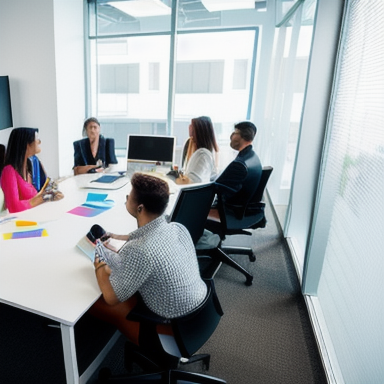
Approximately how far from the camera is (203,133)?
291 cm

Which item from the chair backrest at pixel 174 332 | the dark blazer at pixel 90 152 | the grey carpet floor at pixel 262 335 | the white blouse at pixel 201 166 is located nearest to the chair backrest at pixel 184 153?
the white blouse at pixel 201 166

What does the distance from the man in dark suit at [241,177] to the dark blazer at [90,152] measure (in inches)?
63.0

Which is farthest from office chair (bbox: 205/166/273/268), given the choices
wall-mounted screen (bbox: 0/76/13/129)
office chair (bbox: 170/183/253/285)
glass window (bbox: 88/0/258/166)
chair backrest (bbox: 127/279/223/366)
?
wall-mounted screen (bbox: 0/76/13/129)

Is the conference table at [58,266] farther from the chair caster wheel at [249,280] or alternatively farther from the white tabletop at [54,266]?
the chair caster wheel at [249,280]

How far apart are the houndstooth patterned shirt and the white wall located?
3.99 meters

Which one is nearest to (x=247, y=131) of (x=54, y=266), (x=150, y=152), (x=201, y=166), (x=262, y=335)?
(x=201, y=166)

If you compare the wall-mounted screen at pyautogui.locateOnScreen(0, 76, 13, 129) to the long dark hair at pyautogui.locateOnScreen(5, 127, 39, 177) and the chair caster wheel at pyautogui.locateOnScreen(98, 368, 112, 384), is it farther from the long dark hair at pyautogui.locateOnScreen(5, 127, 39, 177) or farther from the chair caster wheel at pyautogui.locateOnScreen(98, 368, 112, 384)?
the chair caster wheel at pyautogui.locateOnScreen(98, 368, 112, 384)

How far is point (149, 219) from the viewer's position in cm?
141

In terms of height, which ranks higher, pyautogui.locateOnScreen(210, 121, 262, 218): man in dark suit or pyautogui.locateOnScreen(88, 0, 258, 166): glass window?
pyautogui.locateOnScreen(88, 0, 258, 166): glass window

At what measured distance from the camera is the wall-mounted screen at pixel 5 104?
456 centimetres

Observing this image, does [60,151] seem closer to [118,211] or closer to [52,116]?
[52,116]

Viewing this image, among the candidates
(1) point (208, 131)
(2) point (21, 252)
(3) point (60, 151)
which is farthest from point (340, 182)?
(3) point (60, 151)

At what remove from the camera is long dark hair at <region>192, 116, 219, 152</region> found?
291cm

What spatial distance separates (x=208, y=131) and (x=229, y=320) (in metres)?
1.60
